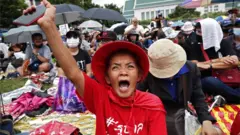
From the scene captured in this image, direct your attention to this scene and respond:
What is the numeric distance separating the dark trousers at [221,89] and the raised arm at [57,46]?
3.12 m

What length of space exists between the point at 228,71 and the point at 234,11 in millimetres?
5347

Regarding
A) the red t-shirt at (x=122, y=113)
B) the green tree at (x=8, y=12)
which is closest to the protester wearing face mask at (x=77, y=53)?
the red t-shirt at (x=122, y=113)

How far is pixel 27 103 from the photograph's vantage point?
17.5 ft

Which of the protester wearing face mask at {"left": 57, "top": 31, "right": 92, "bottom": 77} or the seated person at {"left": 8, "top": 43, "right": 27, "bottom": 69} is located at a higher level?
the protester wearing face mask at {"left": 57, "top": 31, "right": 92, "bottom": 77}

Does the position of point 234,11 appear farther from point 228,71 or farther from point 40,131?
point 40,131

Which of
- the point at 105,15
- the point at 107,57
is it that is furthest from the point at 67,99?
the point at 105,15

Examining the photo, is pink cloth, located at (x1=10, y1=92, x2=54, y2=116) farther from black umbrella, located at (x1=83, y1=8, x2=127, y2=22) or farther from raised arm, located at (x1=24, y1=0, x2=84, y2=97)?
black umbrella, located at (x1=83, y1=8, x2=127, y2=22)

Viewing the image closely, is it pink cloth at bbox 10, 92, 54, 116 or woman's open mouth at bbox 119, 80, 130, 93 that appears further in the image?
pink cloth at bbox 10, 92, 54, 116

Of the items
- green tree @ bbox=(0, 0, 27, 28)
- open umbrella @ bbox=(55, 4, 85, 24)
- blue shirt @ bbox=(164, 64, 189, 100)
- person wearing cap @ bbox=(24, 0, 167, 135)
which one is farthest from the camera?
green tree @ bbox=(0, 0, 27, 28)

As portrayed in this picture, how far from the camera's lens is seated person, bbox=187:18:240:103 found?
14.5 feet

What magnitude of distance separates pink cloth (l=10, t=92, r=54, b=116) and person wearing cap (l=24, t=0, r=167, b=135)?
3678 mm

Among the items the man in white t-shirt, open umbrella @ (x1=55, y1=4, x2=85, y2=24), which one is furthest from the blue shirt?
open umbrella @ (x1=55, y1=4, x2=85, y2=24)

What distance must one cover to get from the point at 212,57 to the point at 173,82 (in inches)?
94.7

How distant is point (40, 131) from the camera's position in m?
2.82
